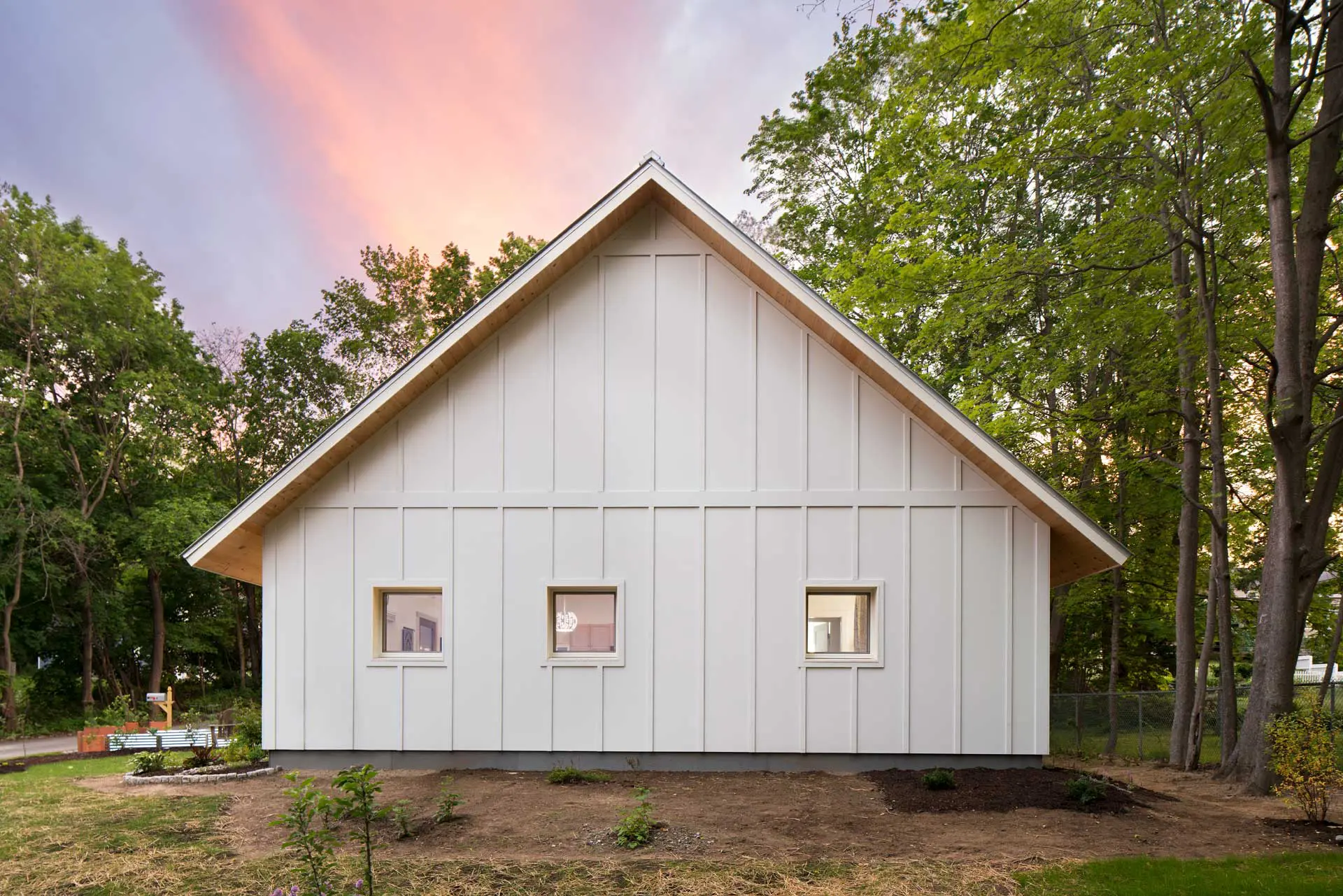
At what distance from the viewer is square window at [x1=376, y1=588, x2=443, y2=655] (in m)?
9.06

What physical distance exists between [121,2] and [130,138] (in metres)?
5.18

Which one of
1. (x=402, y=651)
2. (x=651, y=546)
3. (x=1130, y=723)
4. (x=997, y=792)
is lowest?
(x=1130, y=723)

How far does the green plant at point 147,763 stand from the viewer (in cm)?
916

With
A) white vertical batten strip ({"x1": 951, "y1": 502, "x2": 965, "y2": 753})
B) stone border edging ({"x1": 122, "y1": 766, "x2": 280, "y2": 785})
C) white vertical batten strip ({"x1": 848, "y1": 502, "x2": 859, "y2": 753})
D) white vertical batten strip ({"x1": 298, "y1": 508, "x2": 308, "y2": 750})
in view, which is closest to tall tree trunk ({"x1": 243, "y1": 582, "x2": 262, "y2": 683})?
stone border edging ({"x1": 122, "y1": 766, "x2": 280, "y2": 785})

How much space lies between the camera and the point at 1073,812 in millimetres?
6824

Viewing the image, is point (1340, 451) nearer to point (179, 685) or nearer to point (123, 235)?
point (123, 235)

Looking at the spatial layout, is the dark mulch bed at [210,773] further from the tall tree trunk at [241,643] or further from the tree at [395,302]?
the tall tree trunk at [241,643]

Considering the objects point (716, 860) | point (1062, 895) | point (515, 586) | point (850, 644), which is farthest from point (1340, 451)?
point (515, 586)

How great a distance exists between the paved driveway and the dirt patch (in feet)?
33.7

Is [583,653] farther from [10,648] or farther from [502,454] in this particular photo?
[10,648]

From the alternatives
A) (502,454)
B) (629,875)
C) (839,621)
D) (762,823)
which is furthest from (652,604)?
(629,875)

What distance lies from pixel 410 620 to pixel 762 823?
16.6 ft

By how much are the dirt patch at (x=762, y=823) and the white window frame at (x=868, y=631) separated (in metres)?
1.28

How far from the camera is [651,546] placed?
888 centimetres
